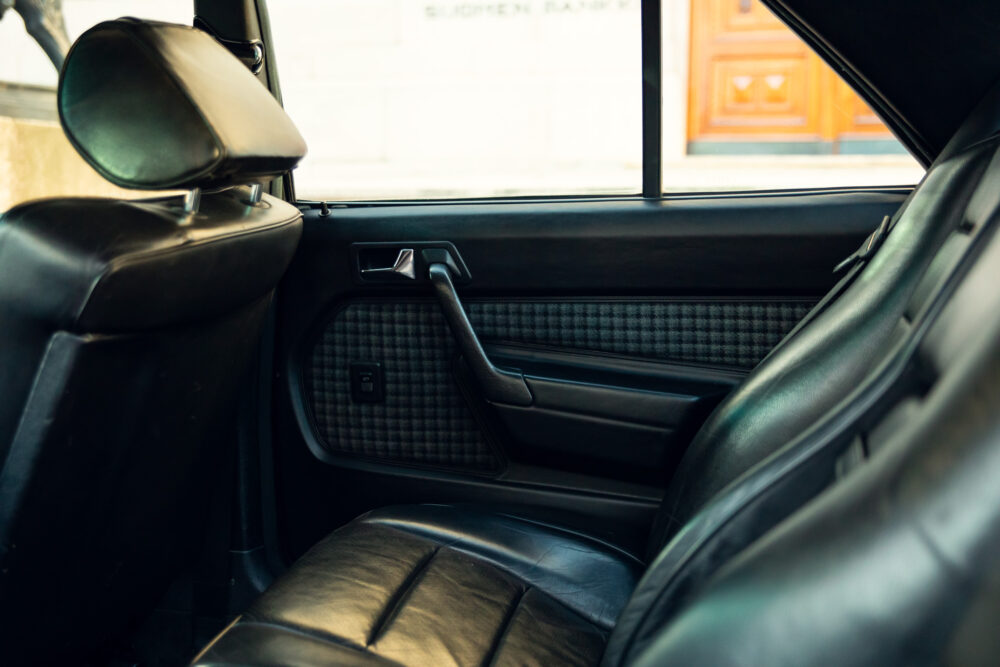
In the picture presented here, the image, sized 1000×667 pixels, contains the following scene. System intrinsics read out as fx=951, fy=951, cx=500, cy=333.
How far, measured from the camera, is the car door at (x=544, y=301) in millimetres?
1439

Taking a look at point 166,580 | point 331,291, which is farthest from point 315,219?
point 166,580

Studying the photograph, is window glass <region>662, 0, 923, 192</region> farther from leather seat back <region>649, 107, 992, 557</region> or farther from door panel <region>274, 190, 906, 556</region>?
leather seat back <region>649, 107, 992, 557</region>

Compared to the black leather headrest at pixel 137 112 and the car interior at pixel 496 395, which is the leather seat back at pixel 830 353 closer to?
the car interior at pixel 496 395

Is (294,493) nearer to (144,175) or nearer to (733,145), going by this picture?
(144,175)

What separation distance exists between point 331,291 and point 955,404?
4.43 ft

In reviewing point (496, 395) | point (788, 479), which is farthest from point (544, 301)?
point (788, 479)

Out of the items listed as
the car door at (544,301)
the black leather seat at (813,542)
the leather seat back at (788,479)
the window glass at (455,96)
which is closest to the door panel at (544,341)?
the car door at (544,301)

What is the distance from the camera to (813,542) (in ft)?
1.31

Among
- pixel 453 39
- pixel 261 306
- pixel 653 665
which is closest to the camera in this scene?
pixel 653 665

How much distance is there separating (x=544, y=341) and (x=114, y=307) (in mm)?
772

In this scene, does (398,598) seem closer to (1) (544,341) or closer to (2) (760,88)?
(1) (544,341)

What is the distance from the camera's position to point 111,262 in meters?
0.89

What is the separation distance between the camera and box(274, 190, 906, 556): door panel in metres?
1.43

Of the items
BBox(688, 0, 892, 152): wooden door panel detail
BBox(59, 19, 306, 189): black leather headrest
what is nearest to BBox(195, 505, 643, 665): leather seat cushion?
BBox(59, 19, 306, 189): black leather headrest
